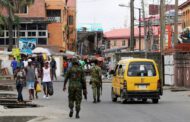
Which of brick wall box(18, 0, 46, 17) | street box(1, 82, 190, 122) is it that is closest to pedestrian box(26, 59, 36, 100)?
street box(1, 82, 190, 122)

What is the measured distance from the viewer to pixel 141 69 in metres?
25.7

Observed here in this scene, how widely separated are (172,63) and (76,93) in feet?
78.2

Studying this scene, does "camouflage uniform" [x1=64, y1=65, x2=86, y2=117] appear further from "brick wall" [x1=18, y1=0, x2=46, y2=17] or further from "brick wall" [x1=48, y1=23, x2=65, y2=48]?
"brick wall" [x1=48, y1=23, x2=65, y2=48]

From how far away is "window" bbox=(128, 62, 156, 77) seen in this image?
2562 centimetres

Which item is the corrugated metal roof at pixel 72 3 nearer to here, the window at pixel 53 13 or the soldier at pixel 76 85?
the window at pixel 53 13

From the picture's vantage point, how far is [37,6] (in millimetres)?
83062

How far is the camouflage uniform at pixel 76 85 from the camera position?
60.5ft

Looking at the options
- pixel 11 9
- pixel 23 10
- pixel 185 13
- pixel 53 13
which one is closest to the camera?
pixel 11 9

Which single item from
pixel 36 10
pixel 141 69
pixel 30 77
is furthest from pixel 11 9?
pixel 141 69

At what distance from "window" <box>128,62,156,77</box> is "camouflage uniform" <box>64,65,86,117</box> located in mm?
6973

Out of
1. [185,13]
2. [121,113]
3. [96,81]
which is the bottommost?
[121,113]

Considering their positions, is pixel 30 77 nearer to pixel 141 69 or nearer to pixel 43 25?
pixel 141 69

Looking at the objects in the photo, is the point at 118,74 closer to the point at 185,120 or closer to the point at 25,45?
the point at 185,120

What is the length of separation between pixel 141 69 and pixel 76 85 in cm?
762
